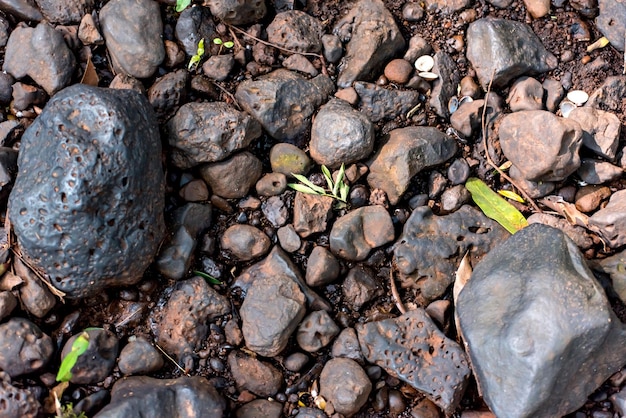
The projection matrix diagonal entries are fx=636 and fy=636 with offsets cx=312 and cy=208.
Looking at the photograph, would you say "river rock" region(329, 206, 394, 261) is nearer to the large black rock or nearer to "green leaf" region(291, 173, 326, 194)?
"green leaf" region(291, 173, 326, 194)

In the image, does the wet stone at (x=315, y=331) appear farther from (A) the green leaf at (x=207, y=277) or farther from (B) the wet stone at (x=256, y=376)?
(A) the green leaf at (x=207, y=277)

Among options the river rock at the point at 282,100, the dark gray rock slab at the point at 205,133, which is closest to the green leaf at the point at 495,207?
the river rock at the point at 282,100

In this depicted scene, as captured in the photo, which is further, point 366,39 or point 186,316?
point 366,39

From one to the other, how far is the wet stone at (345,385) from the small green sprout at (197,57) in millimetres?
1939

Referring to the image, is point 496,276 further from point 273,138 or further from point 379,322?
point 273,138

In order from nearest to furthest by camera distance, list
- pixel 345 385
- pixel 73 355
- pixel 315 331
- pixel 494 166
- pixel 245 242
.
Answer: pixel 73 355, pixel 345 385, pixel 315 331, pixel 245 242, pixel 494 166

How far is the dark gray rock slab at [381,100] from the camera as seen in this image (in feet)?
12.8

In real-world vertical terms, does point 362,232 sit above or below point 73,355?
below

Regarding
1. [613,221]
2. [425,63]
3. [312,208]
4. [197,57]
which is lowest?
[613,221]

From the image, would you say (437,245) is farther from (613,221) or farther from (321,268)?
(613,221)

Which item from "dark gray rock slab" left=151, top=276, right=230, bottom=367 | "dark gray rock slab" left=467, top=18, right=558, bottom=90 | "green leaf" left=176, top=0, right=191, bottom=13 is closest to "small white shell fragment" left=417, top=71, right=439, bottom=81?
"dark gray rock slab" left=467, top=18, right=558, bottom=90

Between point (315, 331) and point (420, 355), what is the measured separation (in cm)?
59

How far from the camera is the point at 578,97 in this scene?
393cm

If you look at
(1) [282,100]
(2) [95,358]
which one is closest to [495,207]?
(1) [282,100]
